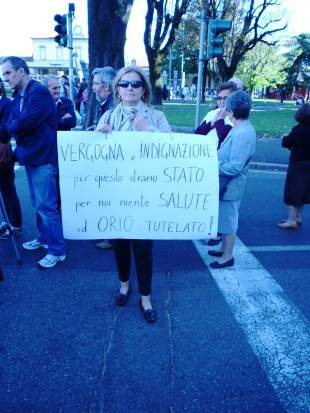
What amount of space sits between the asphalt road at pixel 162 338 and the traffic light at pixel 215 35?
5241mm

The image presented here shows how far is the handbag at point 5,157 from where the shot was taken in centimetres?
442

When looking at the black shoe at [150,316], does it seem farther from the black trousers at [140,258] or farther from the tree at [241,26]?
the tree at [241,26]

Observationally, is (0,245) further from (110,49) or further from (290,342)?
(110,49)

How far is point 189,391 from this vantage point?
2.34 m

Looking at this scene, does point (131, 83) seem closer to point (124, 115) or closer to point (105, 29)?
point (124, 115)

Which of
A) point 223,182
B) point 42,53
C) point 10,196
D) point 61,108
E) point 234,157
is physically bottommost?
point 10,196

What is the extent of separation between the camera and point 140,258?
2.96m

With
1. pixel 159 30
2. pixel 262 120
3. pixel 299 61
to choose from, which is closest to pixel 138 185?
pixel 262 120

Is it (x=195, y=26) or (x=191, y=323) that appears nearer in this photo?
(x=191, y=323)

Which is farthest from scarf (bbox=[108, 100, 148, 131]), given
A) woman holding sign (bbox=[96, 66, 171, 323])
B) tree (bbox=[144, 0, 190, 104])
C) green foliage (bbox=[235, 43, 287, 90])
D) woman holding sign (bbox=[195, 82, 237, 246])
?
green foliage (bbox=[235, 43, 287, 90])

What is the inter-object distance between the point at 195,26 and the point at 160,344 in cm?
3593

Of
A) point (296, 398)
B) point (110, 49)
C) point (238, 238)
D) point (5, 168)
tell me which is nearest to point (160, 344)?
point (296, 398)

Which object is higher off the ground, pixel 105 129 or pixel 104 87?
pixel 104 87

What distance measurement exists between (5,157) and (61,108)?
33.8 inches
